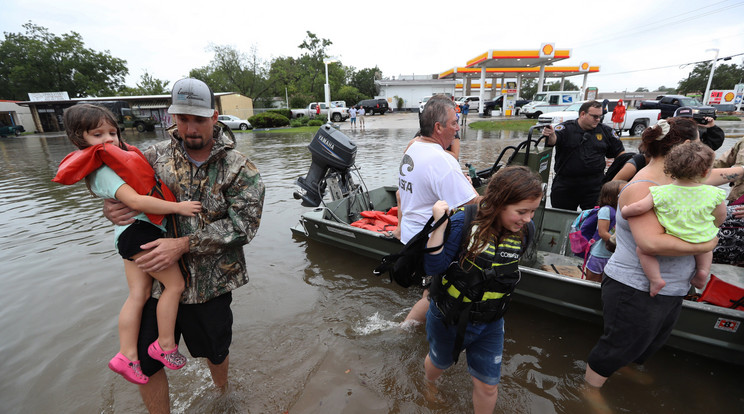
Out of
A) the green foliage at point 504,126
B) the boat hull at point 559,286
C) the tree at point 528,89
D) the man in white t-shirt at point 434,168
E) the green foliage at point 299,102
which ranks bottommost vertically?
the boat hull at point 559,286

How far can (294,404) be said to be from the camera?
251cm

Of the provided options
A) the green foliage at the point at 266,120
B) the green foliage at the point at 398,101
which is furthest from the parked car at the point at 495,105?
the green foliage at the point at 266,120

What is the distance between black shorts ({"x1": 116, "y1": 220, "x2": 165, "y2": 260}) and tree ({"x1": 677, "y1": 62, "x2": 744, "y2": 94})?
64851mm

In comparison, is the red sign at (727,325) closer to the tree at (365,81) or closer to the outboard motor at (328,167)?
the outboard motor at (328,167)

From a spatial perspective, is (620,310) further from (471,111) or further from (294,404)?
(471,111)

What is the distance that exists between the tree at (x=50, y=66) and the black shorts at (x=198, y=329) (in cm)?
5410

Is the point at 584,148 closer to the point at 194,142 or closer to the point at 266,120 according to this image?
the point at 194,142

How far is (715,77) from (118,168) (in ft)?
232

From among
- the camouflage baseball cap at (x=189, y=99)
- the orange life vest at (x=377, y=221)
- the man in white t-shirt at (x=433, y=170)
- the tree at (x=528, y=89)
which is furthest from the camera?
the tree at (x=528, y=89)

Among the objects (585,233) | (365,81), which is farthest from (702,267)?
(365,81)

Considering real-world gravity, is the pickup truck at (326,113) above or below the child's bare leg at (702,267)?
above

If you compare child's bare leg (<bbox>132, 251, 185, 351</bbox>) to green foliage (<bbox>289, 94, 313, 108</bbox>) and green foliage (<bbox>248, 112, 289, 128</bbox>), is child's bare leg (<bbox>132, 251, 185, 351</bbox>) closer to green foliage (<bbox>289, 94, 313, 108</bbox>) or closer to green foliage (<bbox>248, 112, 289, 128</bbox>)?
green foliage (<bbox>248, 112, 289, 128</bbox>)

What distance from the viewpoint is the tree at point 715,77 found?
150ft

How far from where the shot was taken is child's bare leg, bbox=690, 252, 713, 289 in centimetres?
181
